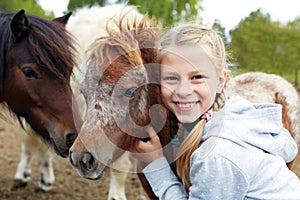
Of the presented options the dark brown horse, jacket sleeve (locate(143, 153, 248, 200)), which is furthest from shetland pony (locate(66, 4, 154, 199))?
jacket sleeve (locate(143, 153, 248, 200))

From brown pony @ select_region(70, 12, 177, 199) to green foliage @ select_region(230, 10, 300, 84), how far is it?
411 cm

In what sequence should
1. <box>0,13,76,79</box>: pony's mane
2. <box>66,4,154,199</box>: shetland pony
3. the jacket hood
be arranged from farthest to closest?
1. <box>66,4,154,199</box>: shetland pony
2. <box>0,13,76,79</box>: pony's mane
3. the jacket hood

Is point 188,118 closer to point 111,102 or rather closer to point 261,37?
point 111,102

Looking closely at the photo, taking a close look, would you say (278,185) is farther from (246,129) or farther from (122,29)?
(122,29)

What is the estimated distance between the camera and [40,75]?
3090 mm

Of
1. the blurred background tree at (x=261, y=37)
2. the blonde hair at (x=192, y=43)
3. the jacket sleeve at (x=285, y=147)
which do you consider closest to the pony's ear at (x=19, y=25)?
the blonde hair at (x=192, y=43)

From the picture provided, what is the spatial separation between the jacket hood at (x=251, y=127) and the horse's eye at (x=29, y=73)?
1512 mm

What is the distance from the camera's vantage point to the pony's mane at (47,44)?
310 cm

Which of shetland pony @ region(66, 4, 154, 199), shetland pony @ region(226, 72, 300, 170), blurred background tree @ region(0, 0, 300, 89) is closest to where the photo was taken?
shetland pony @ region(226, 72, 300, 170)

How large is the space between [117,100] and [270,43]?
4.49 metres

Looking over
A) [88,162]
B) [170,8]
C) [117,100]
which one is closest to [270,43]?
[170,8]

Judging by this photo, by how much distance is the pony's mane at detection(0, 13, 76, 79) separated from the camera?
122 inches

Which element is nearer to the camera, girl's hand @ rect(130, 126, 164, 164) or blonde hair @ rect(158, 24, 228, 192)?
blonde hair @ rect(158, 24, 228, 192)

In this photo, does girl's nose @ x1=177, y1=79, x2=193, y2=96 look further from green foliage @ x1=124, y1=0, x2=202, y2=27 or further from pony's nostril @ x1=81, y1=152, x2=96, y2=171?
green foliage @ x1=124, y1=0, x2=202, y2=27
